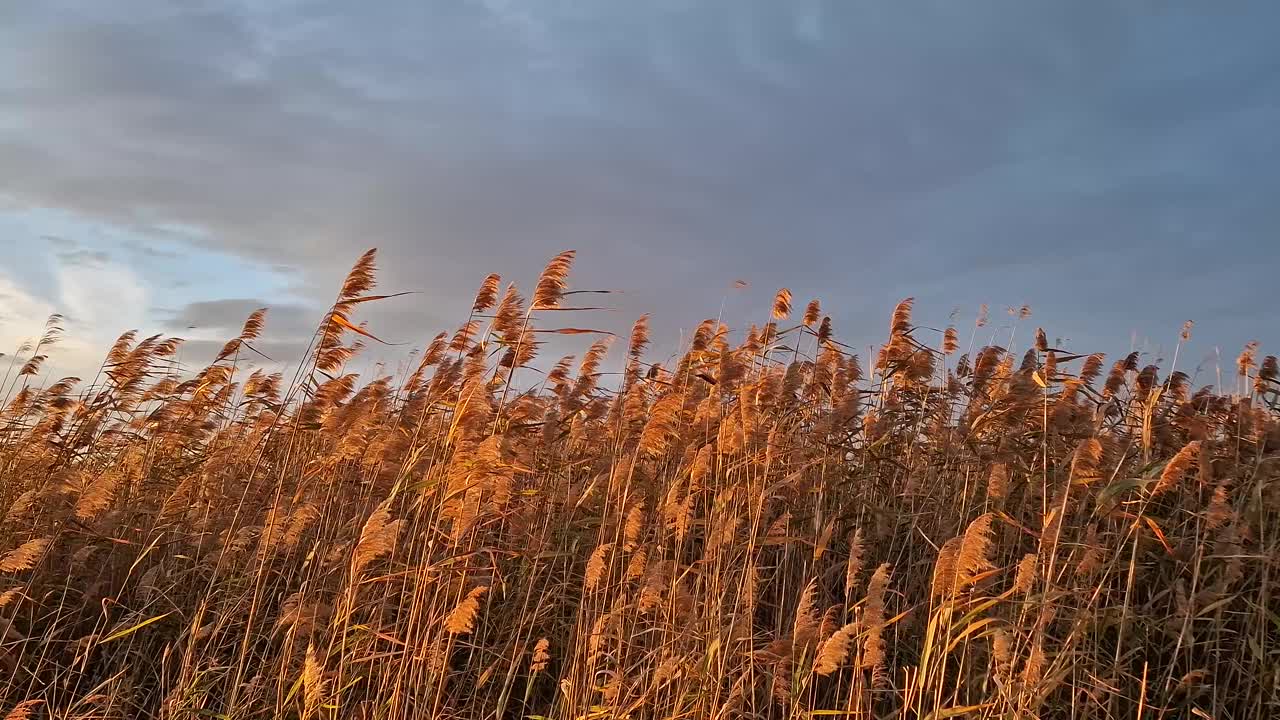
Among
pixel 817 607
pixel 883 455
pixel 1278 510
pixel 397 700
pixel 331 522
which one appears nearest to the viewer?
pixel 397 700

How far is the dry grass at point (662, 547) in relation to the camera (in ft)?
14.9

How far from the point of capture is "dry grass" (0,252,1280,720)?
4.54m

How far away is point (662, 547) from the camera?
5.13 metres

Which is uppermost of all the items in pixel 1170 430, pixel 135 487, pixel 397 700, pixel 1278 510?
pixel 1170 430

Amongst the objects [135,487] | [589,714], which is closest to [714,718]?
[589,714]

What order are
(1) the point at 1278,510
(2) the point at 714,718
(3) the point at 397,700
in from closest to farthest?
(2) the point at 714,718 → (3) the point at 397,700 → (1) the point at 1278,510

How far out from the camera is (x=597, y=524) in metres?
6.09

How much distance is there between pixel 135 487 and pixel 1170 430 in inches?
301

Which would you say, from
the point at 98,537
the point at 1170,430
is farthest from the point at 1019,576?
the point at 98,537

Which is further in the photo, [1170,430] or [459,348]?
[1170,430]

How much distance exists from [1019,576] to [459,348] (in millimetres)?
3568

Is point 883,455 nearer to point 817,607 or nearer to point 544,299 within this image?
point 817,607

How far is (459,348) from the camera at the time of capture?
20.3 ft

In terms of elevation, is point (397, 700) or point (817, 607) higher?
point (817, 607)
